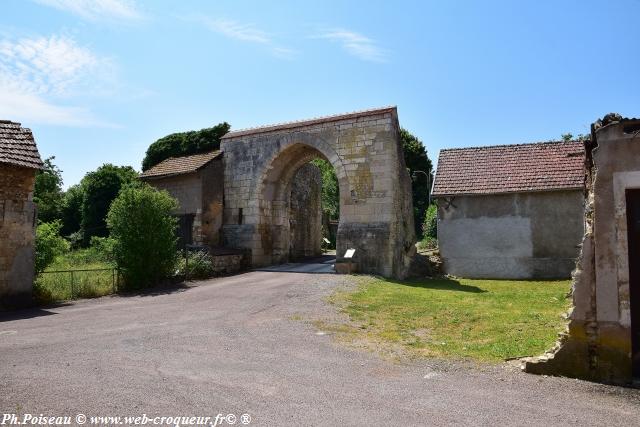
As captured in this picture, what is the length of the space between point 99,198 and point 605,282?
103 ft

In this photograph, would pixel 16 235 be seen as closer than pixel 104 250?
Yes

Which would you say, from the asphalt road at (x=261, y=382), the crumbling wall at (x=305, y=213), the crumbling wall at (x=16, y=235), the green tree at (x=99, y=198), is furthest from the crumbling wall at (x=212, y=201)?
the green tree at (x=99, y=198)

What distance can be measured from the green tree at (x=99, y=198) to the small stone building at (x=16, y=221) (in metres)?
20.8

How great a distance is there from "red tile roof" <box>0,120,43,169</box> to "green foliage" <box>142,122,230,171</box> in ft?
66.7

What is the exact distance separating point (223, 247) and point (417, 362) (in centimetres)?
1245

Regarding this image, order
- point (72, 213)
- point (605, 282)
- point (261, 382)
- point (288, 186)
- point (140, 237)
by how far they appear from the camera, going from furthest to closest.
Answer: point (72, 213)
point (288, 186)
point (140, 237)
point (605, 282)
point (261, 382)

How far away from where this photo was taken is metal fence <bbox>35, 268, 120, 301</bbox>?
10836 mm

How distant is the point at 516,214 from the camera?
16.4 m

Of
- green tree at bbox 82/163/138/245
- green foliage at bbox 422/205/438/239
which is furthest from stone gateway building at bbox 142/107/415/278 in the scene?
green tree at bbox 82/163/138/245

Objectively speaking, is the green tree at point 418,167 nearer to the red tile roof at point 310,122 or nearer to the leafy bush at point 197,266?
the red tile roof at point 310,122

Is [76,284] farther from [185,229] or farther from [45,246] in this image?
[185,229]

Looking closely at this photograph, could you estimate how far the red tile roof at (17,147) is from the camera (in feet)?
32.6

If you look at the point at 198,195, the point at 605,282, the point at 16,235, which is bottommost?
the point at 605,282

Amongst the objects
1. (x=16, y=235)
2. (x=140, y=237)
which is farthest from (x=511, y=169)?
(x=16, y=235)
